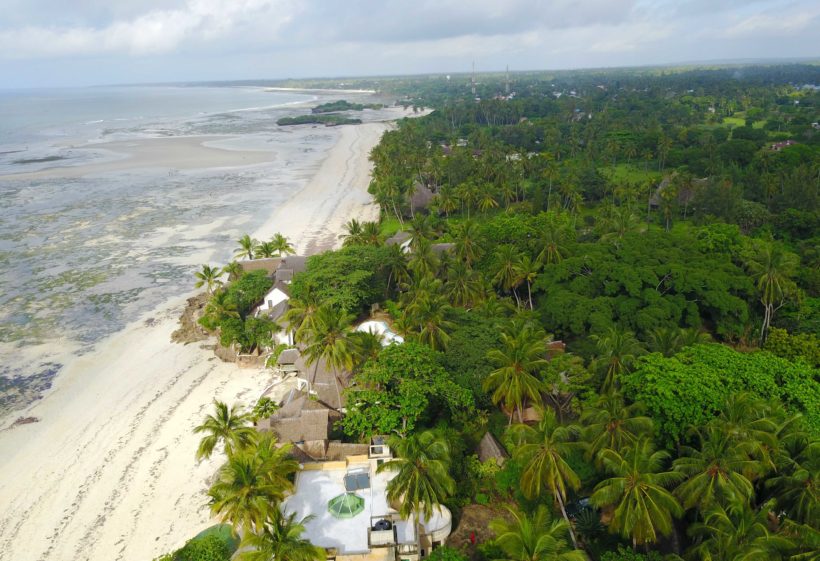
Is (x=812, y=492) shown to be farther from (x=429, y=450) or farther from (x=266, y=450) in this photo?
(x=266, y=450)

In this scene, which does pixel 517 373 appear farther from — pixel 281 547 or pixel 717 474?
pixel 281 547

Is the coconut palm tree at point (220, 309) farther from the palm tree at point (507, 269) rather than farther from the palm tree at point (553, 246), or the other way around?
the palm tree at point (553, 246)

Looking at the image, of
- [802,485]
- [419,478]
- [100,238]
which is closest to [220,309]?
[419,478]

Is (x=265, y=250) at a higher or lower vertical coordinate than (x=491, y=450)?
higher

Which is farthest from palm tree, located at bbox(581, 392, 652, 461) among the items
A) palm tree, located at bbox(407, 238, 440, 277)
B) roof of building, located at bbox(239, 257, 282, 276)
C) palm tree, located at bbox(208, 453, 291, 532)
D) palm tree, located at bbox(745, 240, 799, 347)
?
roof of building, located at bbox(239, 257, 282, 276)

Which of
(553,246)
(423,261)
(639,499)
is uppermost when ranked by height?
(553,246)

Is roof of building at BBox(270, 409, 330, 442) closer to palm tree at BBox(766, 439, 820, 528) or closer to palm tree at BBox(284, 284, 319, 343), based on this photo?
palm tree at BBox(284, 284, 319, 343)

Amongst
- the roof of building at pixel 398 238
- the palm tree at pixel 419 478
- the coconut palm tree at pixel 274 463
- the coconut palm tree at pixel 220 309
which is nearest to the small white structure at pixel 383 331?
the coconut palm tree at pixel 220 309

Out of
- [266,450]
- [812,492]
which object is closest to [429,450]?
[266,450]
